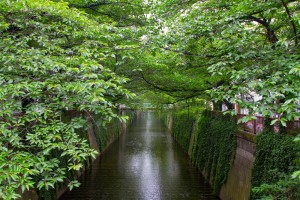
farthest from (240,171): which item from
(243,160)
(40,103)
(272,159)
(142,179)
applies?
(40,103)

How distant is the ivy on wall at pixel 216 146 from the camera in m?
11.9

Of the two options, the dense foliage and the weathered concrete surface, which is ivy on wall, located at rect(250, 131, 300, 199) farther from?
the dense foliage

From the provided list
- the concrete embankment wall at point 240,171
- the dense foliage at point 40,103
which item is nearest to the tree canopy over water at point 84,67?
the dense foliage at point 40,103

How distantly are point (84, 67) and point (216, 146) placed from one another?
10631 millimetres

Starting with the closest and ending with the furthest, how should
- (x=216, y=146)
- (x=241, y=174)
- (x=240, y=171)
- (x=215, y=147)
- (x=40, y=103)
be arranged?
(x=40, y=103) < (x=241, y=174) < (x=240, y=171) < (x=216, y=146) < (x=215, y=147)

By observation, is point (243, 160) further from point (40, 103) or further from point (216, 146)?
point (40, 103)

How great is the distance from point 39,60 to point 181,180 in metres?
12.5

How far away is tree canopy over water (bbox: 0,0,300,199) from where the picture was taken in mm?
3967

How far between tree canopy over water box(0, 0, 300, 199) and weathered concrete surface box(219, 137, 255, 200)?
3856 millimetres

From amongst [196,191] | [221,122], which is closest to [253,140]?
[221,122]

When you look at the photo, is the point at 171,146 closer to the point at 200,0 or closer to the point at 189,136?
the point at 189,136

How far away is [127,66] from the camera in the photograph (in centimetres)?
1257

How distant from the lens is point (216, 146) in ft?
45.1

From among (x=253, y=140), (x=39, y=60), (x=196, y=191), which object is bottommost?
(x=196, y=191)
